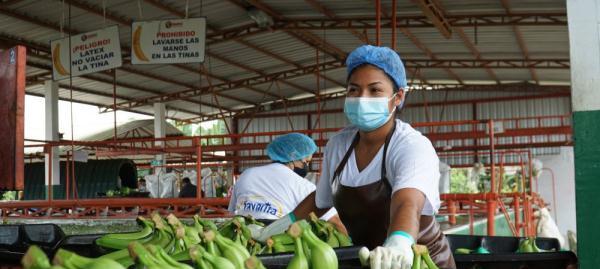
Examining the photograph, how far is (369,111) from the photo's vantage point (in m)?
2.14

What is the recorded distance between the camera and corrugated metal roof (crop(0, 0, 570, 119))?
39.7 ft

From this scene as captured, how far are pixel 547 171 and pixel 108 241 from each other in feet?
78.7

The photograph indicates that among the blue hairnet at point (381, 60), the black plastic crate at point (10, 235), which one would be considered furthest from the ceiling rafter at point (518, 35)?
the black plastic crate at point (10, 235)

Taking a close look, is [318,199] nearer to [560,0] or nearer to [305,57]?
[560,0]

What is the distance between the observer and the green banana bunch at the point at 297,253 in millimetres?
1375

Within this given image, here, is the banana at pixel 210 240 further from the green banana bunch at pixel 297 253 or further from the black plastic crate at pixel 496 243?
the black plastic crate at pixel 496 243

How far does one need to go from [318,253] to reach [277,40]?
15018 mm

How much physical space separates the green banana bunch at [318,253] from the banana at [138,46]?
737 cm

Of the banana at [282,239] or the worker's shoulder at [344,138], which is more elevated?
the worker's shoulder at [344,138]

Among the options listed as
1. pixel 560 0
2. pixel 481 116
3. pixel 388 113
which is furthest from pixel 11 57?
pixel 481 116

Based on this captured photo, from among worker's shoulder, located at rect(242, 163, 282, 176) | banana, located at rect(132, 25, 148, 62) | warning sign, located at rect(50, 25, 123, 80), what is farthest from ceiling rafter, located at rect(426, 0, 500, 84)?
worker's shoulder, located at rect(242, 163, 282, 176)

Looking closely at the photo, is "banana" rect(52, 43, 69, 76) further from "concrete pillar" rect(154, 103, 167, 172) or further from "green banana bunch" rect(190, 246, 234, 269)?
"concrete pillar" rect(154, 103, 167, 172)

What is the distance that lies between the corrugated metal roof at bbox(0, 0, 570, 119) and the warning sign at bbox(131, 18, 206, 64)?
10.5 feet

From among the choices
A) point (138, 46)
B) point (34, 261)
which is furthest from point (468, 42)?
point (34, 261)
